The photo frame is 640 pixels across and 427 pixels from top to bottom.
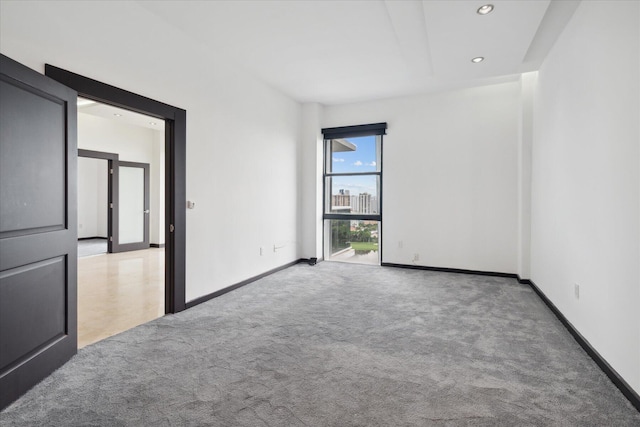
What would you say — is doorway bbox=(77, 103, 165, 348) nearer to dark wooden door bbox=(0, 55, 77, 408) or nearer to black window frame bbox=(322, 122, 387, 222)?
A: dark wooden door bbox=(0, 55, 77, 408)

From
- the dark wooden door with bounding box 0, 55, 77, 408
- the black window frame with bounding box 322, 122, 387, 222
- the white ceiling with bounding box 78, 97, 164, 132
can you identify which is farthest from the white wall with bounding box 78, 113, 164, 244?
the dark wooden door with bounding box 0, 55, 77, 408

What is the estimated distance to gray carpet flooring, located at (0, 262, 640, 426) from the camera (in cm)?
177

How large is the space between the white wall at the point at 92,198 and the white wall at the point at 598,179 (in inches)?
431

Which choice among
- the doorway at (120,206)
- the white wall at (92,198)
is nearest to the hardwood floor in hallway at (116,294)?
the doorway at (120,206)

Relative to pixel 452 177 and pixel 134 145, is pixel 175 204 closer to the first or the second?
pixel 452 177

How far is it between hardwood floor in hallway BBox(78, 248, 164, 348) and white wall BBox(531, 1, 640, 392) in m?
3.75

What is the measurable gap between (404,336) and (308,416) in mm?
1304

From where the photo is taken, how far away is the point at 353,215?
605cm

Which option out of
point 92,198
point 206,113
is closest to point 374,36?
point 206,113

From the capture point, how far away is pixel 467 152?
5.20m

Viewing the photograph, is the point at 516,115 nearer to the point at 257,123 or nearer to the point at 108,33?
the point at 257,123

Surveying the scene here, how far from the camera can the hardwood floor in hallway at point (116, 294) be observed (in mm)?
3068

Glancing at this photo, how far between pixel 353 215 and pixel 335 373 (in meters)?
4.01

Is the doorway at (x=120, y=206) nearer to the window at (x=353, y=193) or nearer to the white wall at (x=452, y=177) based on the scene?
the window at (x=353, y=193)
